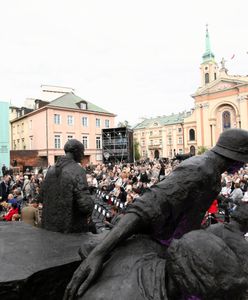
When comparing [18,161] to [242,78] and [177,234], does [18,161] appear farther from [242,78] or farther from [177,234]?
[242,78]

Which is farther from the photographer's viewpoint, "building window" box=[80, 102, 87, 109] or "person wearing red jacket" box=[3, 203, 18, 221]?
"building window" box=[80, 102, 87, 109]

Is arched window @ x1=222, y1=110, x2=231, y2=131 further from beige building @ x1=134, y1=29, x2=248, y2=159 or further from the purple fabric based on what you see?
the purple fabric

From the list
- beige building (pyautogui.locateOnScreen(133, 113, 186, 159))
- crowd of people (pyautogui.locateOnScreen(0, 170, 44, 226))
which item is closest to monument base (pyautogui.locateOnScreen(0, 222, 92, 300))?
crowd of people (pyautogui.locateOnScreen(0, 170, 44, 226))

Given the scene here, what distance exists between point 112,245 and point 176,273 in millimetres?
458

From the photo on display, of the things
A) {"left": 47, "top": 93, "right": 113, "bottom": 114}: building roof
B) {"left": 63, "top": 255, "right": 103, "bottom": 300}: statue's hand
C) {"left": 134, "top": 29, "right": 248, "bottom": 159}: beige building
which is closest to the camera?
{"left": 63, "top": 255, "right": 103, "bottom": 300}: statue's hand

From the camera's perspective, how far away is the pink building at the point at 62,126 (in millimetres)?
44156

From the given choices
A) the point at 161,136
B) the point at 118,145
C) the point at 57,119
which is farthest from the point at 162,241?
the point at 161,136

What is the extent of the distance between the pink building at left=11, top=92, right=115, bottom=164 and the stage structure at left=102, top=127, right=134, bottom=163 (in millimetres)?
9696

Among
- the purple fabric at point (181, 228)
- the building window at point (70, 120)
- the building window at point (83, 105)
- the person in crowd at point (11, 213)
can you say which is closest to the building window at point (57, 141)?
the building window at point (70, 120)

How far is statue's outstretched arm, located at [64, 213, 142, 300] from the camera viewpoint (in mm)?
1298

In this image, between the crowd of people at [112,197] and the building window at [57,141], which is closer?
the crowd of people at [112,197]

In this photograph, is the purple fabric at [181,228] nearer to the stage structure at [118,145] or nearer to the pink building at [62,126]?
the stage structure at [118,145]

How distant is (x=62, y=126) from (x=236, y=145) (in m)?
44.9

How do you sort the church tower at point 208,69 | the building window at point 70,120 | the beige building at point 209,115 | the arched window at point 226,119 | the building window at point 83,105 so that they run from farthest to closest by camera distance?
1. the church tower at point 208,69
2. the arched window at point 226,119
3. the beige building at point 209,115
4. the building window at point 83,105
5. the building window at point 70,120
